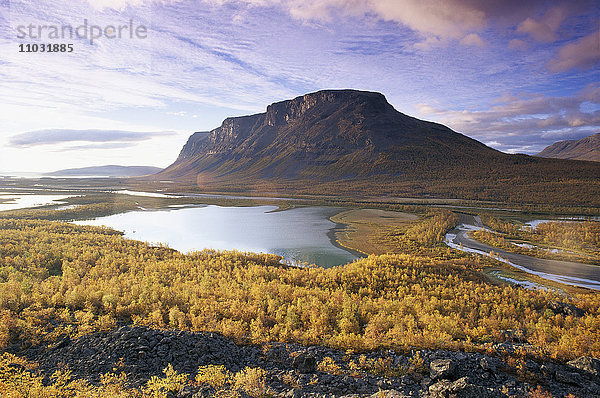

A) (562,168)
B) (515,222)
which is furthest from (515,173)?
(515,222)

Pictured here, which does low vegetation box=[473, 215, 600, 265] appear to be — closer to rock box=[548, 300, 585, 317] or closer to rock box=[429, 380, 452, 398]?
rock box=[548, 300, 585, 317]

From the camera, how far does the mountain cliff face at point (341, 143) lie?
4678 inches

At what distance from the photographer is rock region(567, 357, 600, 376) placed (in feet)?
25.1

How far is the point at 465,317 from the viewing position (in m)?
13.0

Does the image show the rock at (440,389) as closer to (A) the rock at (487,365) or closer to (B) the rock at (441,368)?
(B) the rock at (441,368)

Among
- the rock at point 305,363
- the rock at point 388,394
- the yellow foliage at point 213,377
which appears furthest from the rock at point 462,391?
the yellow foliage at point 213,377

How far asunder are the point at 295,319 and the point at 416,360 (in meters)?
4.69

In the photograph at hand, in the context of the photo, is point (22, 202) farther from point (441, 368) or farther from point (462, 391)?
point (462, 391)

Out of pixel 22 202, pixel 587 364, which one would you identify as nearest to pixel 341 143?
pixel 22 202

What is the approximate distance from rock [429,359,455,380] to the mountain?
67003mm

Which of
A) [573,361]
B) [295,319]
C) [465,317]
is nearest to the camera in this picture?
[573,361]

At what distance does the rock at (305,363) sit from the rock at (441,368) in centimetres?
309

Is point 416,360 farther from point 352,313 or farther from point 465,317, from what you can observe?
point 465,317

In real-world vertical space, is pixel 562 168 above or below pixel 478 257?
above
